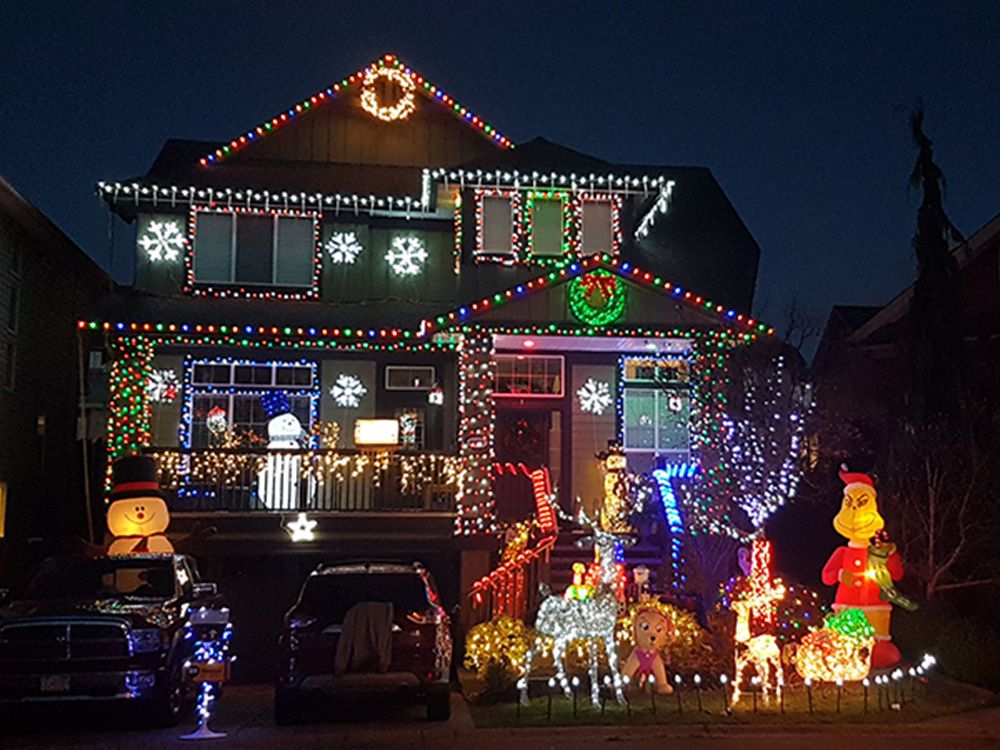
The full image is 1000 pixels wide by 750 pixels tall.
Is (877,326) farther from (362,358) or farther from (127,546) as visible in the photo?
(127,546)

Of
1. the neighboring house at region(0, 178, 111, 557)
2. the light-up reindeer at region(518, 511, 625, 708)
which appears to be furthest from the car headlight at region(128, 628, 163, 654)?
the neighboring house at region(0, 178, 111, 557)

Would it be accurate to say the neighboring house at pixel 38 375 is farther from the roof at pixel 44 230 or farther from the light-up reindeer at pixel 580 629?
the light-up reindeer at pixel 580 629

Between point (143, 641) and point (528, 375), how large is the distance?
1039 cm

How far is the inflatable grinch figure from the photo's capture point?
42.8ft

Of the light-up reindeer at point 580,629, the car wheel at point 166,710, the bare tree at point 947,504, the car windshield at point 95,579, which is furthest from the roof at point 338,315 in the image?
the car wheel at point 166,710

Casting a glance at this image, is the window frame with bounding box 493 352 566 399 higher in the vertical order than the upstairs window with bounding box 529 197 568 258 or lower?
lower

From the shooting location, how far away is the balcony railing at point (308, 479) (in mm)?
17375

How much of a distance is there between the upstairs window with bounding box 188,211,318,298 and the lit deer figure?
37.4 ft

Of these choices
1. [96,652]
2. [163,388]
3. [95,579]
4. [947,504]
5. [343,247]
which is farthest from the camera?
[343,247]

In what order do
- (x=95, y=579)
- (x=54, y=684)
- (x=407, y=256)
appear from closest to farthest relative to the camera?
(x=54, y=684)
(x=95, y=579)
(x=407, y=256)

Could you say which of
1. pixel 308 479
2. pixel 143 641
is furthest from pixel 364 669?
pixel 308 479

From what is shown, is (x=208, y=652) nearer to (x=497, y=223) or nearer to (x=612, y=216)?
(x=497, y=223)

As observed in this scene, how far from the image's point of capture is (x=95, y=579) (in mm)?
12734

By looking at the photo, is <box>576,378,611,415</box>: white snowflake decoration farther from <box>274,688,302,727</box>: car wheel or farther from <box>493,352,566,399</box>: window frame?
<box>274,688,302,727</box>: car wheel
